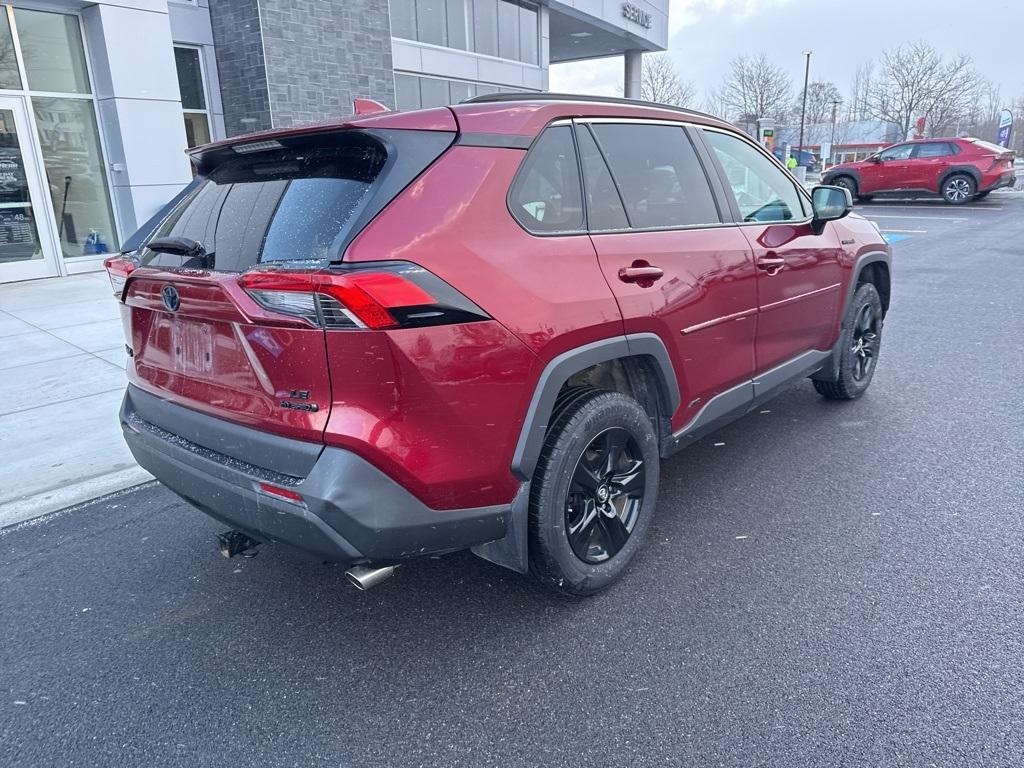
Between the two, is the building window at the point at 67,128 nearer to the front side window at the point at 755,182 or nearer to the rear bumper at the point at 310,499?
the rear bumper at the point at 310,499

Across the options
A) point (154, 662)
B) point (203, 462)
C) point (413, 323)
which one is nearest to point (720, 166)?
point (413, 323)

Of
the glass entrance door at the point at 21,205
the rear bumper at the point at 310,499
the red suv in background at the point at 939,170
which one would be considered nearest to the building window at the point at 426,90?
the glass entrance door at the point at 21,205

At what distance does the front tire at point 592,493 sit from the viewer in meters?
2.56

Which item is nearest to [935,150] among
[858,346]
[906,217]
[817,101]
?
[906,217]

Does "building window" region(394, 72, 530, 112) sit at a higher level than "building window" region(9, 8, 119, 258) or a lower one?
higher

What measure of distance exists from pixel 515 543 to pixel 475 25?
68.9 feet

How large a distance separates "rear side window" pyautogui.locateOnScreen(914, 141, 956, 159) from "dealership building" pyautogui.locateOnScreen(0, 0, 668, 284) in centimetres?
1351

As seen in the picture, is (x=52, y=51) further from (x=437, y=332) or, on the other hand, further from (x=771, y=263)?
(x=437, y=332)

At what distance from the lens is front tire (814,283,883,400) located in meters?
4.68

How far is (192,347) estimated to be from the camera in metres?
2.46

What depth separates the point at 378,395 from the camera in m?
2.09

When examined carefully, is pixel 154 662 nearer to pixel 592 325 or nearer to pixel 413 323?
pixel 413 323

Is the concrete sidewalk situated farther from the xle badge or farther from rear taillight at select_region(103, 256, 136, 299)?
the xle badge

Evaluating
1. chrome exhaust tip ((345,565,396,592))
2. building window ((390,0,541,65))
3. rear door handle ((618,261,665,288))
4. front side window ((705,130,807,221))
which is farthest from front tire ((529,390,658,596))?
building window ((390,0,541,65))
